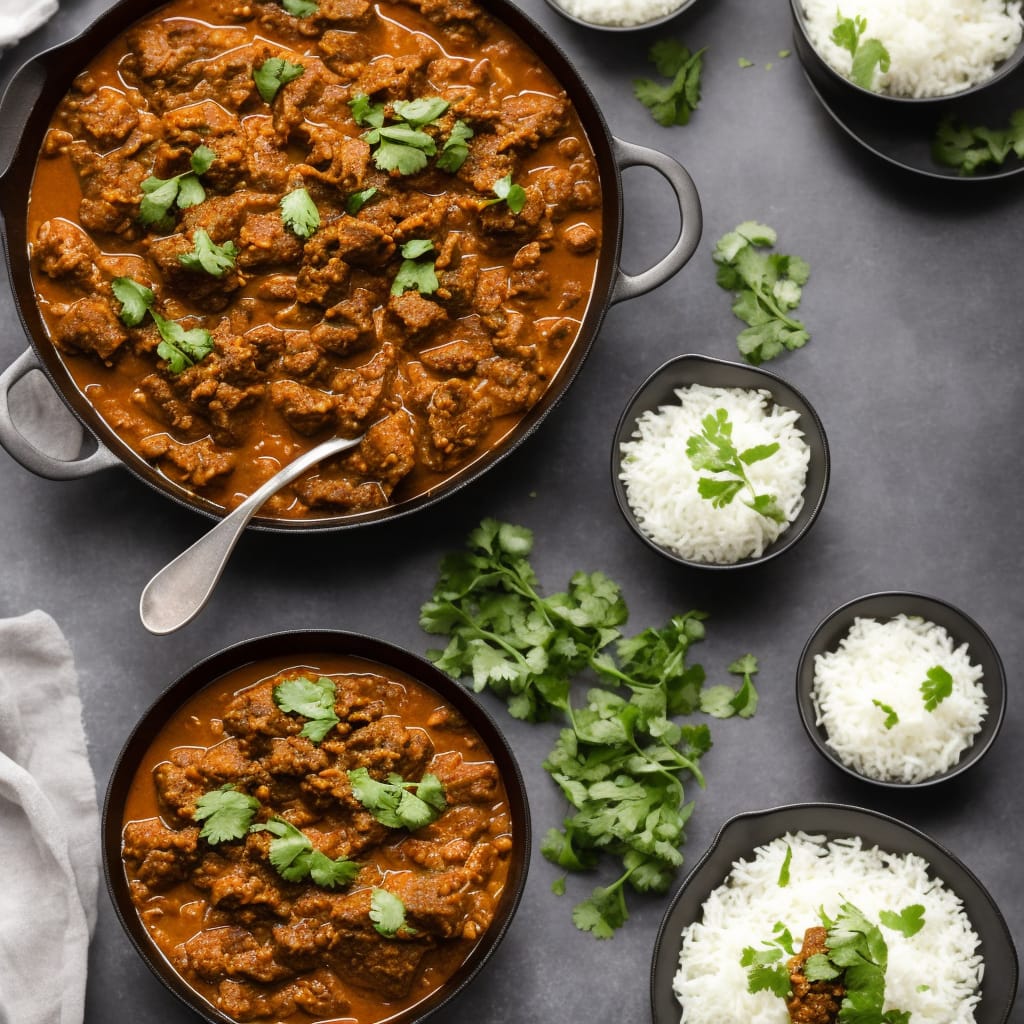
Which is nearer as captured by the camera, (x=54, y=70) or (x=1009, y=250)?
(x=54, y=70)

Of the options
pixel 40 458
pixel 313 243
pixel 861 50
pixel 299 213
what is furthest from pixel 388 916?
pixel 861 50

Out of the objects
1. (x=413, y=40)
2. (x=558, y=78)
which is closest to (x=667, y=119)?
(x=558, y=78)

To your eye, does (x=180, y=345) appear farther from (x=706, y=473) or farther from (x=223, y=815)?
(x=706, y=473)

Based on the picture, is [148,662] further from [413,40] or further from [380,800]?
[413,40]

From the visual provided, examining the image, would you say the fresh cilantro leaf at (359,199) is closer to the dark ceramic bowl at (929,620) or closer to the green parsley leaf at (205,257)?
the green parsley leaf at (205,257)

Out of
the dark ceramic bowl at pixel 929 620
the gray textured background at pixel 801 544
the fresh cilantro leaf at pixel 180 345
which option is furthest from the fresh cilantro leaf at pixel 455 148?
the dark ceramic bowl at pixel 929 620
